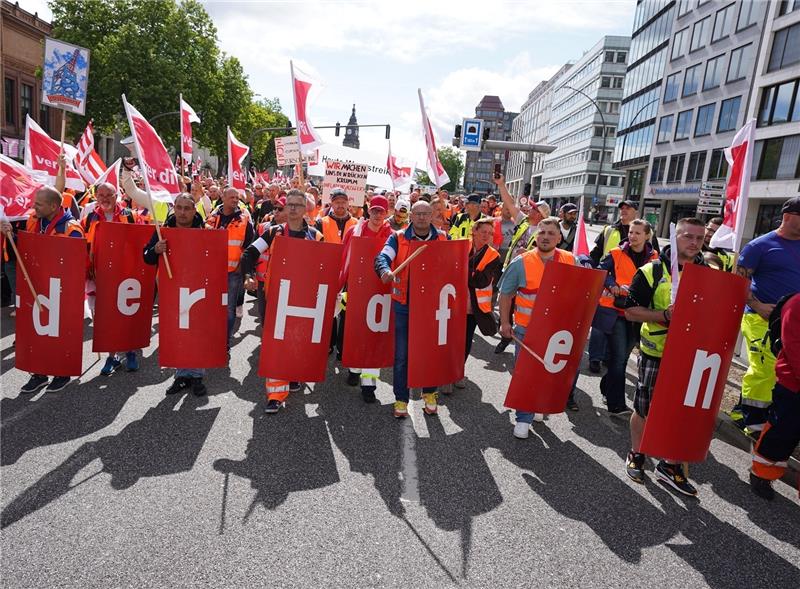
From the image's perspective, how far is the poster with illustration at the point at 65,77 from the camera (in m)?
7.48

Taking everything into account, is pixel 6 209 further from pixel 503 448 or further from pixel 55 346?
pixel 503 448

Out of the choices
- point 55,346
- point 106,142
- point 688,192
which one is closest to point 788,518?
point 55,346

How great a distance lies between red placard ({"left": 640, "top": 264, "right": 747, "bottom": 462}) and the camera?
3453 millimetres

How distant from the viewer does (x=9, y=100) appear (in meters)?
32.8

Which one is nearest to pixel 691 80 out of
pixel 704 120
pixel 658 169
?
pixel 704 120

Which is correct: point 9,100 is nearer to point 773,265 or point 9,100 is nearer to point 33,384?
point 33,384

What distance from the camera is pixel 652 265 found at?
3.89 metres

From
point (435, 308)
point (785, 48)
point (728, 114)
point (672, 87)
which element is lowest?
point (435, 308)

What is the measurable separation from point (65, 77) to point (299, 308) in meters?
5.87

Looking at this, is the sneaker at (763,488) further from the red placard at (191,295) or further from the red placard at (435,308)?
→ the red placard at (191,295)

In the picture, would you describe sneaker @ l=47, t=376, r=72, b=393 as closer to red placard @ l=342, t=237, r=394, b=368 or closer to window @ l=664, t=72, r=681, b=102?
red placard @ l=342, t=237, r=394, b=368

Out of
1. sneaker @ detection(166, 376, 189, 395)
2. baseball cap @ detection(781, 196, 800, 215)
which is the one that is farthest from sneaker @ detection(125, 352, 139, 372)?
baseball cap @ detection(781, 196, 800, 215)

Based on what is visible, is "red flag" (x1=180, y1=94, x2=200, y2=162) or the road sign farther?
the road sign

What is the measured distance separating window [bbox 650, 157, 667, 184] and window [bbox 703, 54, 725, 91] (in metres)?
6.92
